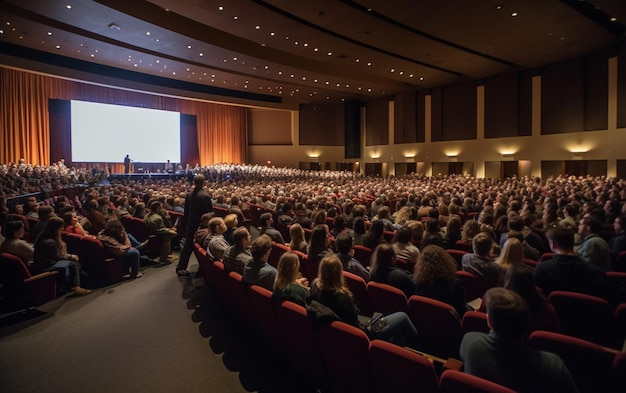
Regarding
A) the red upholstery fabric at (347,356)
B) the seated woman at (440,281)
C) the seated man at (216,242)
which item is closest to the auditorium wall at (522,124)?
the seated woman at (440,281)

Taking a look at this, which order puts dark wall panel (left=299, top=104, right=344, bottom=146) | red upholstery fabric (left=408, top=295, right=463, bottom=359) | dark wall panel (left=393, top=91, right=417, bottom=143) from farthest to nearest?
dark wall panel (left=299, top=104, right=344, bottom=146)
dark wall panel (left=393, top=91, right=417, bottom=143)
red upholstery fabric (left=408, top=295, right=463, bottom=359)

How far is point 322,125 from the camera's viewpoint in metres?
29.3

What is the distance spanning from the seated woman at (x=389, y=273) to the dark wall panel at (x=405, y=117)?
74.1ft

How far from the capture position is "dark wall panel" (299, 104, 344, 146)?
95.5 ft

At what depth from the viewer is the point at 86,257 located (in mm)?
5508

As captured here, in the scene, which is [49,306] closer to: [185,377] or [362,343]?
[185,377]

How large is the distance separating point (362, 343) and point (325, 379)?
70cm

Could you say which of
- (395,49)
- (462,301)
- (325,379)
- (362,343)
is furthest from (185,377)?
(395,49)

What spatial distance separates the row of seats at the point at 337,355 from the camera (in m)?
1.89

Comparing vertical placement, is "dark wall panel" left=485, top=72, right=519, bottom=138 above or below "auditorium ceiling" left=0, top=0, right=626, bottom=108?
below

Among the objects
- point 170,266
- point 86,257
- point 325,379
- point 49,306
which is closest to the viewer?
point 325,379

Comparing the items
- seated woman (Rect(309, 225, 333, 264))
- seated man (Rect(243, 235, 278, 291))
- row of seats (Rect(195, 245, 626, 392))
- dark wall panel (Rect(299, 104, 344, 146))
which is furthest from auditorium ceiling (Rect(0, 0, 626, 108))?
row of seats (Rect(195, 245, 626, 392))

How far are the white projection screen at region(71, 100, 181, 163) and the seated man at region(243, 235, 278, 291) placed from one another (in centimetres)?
2080

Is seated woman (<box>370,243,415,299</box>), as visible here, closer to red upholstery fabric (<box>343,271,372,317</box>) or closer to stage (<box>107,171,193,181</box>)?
red upholstery fabric (<box>343,271,372,317</box>)
